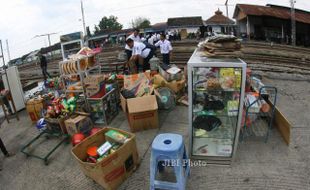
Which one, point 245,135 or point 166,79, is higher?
point 166,79

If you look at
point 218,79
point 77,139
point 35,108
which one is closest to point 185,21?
point 35,108

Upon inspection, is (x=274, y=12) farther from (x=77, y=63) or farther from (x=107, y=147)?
(x=107, y=147)

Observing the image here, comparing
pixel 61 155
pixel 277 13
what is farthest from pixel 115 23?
pixel 61 155

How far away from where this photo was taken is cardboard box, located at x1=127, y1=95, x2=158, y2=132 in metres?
5.01

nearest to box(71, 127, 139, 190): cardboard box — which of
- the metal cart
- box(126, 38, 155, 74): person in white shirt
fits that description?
the metal cart

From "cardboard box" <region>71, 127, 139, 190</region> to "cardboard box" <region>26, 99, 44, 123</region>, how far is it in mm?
2969

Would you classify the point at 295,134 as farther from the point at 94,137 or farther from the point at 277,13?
the point at 277,13

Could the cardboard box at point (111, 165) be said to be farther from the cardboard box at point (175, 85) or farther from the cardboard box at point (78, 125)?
the cardboard box at point (175, 85)

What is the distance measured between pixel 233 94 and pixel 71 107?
3704mm

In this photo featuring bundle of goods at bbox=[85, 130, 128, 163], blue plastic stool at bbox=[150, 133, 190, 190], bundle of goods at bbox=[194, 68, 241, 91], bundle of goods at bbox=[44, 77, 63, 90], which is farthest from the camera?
bundle of goods at bbox=[44, 77, 63, 90]

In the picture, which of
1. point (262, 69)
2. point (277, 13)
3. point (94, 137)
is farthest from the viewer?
point (277, 13)

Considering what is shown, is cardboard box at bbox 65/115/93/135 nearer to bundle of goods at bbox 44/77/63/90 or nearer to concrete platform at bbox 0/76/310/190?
concrete platform at bbox 0/76/310/190

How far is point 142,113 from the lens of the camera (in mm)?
5043

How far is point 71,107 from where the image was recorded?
564 cm
